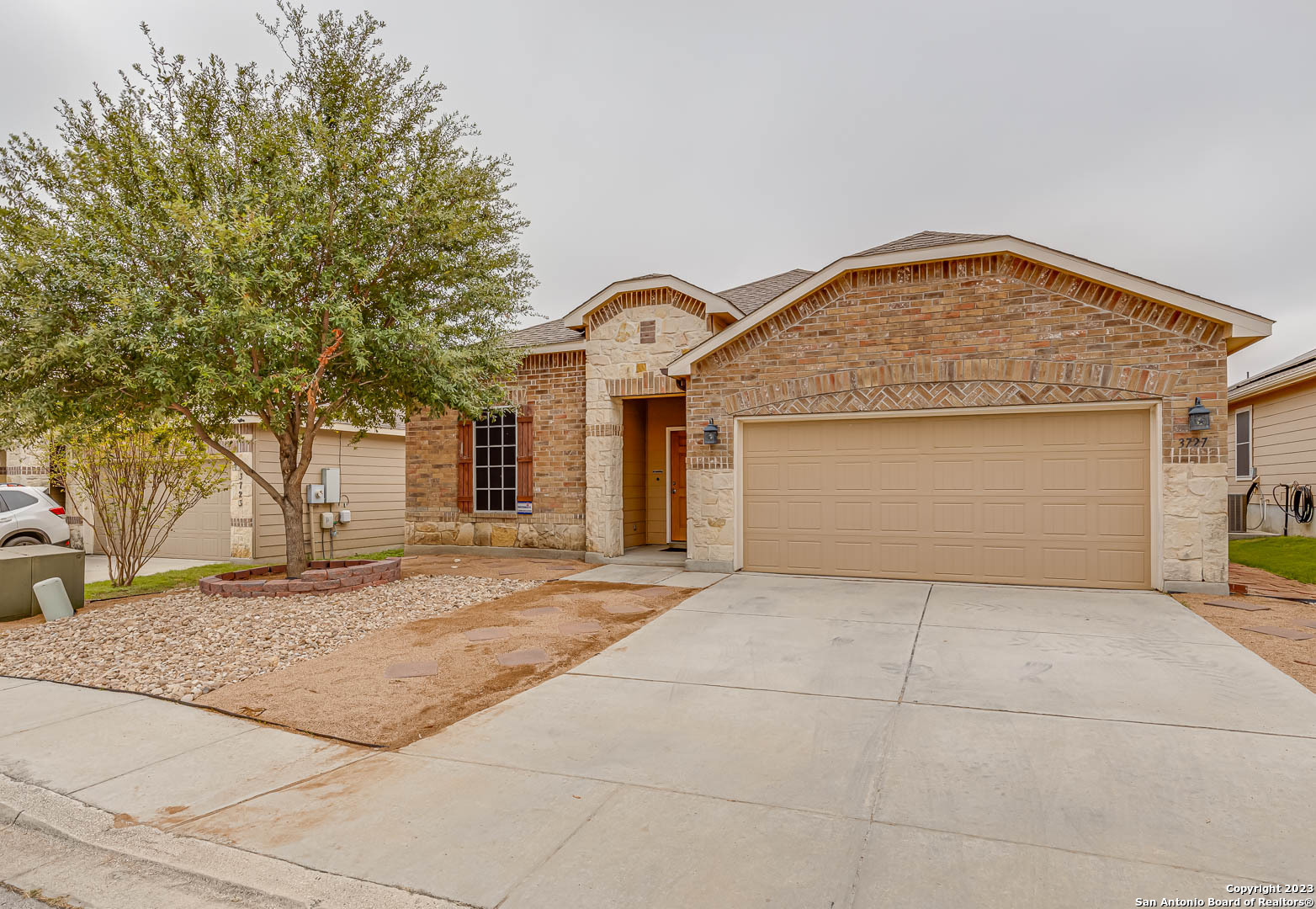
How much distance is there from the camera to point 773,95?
15570 mm

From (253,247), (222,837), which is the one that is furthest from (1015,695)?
(253,247)

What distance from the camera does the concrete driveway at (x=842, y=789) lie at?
2.53 m

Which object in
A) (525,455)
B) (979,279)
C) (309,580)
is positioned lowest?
(309,580)

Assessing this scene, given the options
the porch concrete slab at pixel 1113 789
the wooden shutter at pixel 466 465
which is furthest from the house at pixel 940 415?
the porch concrete slab at pixel 1113 789

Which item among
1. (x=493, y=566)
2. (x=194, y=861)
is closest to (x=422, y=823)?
(x=194, y=861)

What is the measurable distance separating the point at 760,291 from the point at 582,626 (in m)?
8.75

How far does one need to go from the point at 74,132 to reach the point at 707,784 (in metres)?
9.53

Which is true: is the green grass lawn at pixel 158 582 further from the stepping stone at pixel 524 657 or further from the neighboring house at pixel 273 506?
the stepping stone at pixel 524 657

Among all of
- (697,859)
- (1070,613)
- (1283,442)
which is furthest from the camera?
(1283,442)

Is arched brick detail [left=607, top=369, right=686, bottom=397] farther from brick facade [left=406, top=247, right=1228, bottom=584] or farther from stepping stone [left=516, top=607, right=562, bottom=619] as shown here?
stepping stone [left=516, top=607, right=562, bottom=619]

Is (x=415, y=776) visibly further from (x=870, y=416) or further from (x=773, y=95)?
(x=773, y=95)

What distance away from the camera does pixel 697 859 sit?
2.65 m

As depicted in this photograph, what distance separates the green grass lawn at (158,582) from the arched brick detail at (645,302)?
629 cm

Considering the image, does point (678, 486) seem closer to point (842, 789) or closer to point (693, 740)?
point (693, 740)
